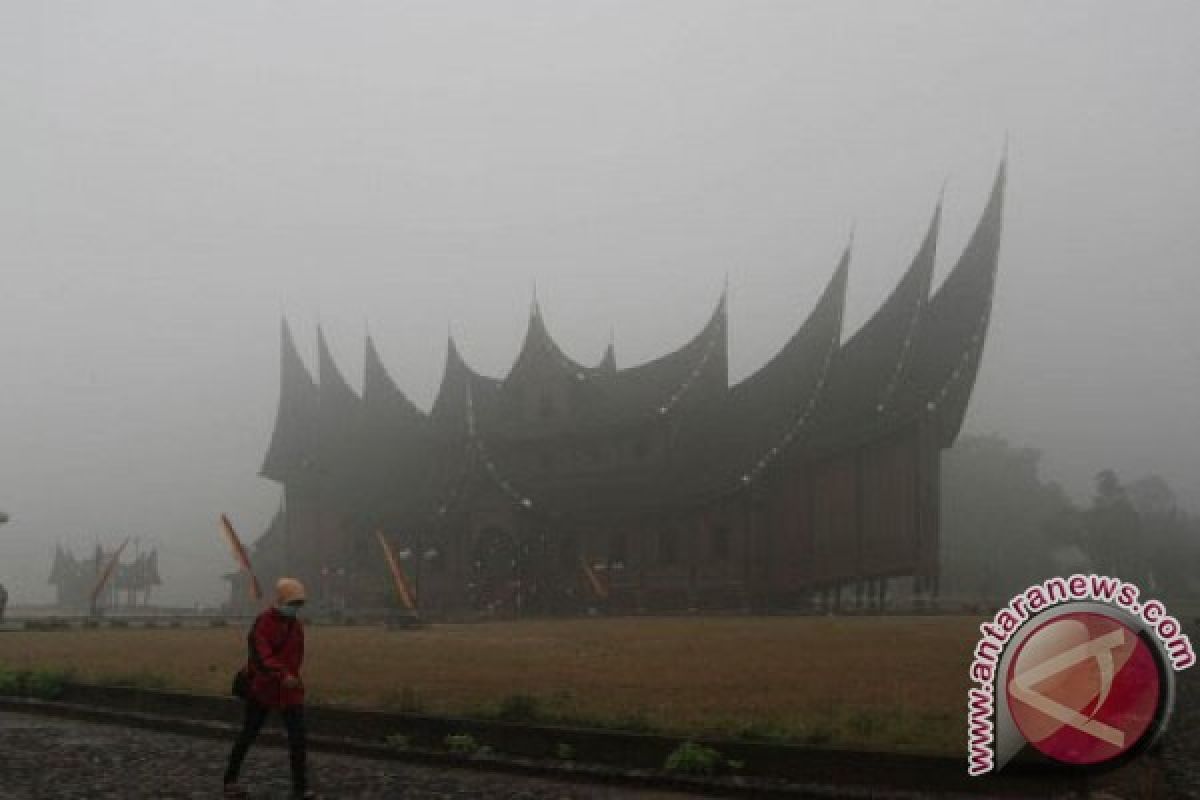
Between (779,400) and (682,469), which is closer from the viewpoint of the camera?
(779,400)

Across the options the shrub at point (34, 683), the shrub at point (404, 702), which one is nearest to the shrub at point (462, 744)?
the shrub at point (404, 702)

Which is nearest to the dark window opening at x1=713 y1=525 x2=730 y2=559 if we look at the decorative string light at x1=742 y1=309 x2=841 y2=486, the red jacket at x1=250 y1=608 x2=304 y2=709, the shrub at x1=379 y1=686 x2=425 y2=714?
the decorative string light at x1=742 y1=309 x2=841 y2=486

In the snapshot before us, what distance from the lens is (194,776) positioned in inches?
307

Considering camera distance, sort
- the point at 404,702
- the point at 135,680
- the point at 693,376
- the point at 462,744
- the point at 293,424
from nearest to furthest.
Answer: the point at 462,744, the point at 404,702, the point at 135,680, the point at 693,376, the point at 293,424

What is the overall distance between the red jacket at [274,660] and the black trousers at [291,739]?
6cm

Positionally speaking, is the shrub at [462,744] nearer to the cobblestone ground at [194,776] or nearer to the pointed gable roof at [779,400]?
the cobblestone ground at [194,776]

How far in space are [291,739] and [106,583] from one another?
315 ft

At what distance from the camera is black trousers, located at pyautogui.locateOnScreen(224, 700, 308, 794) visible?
6.81 meters

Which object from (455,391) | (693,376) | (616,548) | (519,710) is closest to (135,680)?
(519,710)

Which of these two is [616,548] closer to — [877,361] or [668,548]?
[668,548]

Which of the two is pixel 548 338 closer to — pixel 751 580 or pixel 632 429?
pixel 632 429

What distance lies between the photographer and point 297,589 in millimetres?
6898

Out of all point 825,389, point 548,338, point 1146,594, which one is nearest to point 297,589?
point 825,389

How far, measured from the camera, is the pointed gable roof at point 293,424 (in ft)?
221
